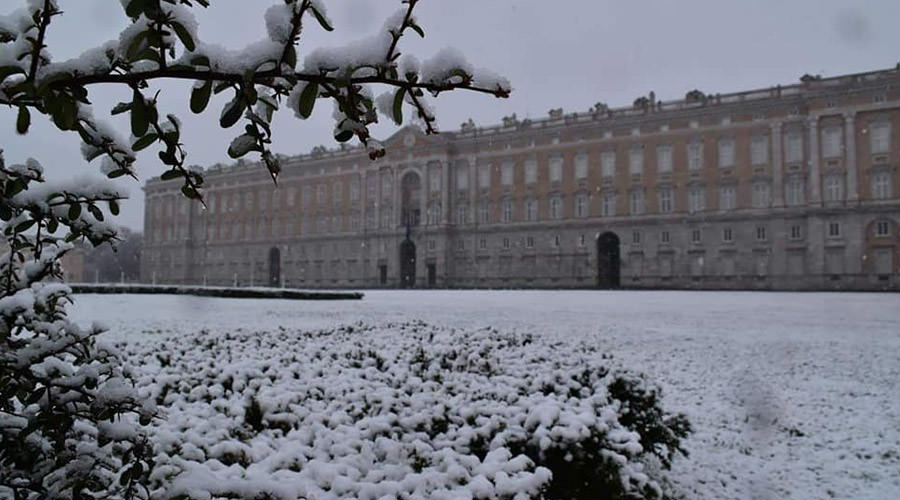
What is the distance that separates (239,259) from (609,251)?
4263 centimetres

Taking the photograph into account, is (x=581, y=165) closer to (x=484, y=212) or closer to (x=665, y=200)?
(x=665, y=200)

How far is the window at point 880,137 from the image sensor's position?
40.3 metres

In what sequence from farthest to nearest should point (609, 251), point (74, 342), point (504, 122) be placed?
point (504, 122) < point (609, 251) < point (74, 342)

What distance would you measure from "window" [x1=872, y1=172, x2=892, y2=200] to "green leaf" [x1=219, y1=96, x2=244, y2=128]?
4857cm

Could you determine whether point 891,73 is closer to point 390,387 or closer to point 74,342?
point 390,387

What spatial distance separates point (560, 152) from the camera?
52094 mm

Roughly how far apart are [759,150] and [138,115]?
162 feet

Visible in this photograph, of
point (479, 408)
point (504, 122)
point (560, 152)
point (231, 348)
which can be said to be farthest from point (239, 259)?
point (479, 408)

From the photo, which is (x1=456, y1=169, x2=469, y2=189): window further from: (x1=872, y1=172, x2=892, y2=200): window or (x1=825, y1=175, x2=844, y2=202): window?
(x1=872, y1=172, x2=892, y2=200): window

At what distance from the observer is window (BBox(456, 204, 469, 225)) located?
55.6 m

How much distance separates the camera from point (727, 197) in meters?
45.4

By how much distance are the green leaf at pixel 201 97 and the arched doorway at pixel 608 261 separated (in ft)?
161

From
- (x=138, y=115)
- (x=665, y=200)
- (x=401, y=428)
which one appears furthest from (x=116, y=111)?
(x=665, y=200)

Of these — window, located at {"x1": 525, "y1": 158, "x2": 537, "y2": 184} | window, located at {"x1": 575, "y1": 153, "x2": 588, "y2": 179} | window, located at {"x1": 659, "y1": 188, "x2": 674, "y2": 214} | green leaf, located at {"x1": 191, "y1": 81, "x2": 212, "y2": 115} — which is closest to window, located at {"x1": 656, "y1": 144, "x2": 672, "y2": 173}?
window, located at {"x1": 659, "y1": 188, "x2": 674, "y2": 214}
